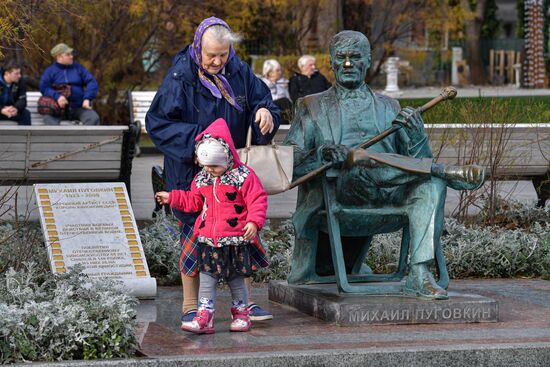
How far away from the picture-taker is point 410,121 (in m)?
7.09

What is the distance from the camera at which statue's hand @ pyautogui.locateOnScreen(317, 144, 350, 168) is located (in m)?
7.07

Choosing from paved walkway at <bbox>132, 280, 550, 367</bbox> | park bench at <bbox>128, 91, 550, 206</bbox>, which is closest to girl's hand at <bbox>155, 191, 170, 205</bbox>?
paved walkway at <bbox>132, 280, 550, 367</bbox>

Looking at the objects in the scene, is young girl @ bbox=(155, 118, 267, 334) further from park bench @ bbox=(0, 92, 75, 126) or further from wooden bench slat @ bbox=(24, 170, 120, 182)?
park bench @ bbox=(0, 92, 75, 126)

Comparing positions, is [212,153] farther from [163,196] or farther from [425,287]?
[425,287]

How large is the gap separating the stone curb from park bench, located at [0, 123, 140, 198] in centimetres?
447

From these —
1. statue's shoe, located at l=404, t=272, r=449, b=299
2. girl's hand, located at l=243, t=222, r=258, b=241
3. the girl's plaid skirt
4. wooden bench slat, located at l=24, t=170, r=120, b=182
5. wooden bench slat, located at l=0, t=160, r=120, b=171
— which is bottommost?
statue's shoe, located at l=404, t=272, r=449, b=299

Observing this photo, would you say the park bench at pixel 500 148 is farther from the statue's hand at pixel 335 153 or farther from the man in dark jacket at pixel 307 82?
the man in dark jacket at pixel 307 82

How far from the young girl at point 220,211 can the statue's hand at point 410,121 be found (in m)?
0.87

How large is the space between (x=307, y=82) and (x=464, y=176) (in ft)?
33.6

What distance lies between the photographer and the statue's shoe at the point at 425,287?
7.07 meters

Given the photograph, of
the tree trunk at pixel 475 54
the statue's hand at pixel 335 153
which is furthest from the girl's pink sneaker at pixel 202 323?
the tree trunk at pixel 475 54

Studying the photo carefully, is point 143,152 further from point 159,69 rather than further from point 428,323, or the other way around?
point 428,323

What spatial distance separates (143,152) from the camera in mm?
20500

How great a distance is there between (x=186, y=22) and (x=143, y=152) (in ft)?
9.40
